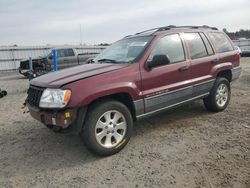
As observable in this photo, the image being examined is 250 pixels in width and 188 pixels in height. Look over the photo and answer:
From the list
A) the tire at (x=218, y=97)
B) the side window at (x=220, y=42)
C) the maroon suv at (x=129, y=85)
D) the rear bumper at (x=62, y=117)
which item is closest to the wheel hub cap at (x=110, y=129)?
the maroon suv at (x=129, y=85)

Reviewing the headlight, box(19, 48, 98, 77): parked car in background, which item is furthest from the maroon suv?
box(19, 48, 98, 77): parked car in background

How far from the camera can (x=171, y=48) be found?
5148mm

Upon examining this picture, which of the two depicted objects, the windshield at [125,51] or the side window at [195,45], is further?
the side window at [195,45]

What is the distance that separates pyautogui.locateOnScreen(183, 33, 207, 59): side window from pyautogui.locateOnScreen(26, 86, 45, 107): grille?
291cm

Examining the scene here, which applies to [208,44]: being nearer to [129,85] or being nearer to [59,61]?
[129,85]

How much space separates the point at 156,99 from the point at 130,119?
635 mm

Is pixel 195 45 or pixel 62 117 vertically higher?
pixel 195 45

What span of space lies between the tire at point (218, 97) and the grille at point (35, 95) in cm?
349

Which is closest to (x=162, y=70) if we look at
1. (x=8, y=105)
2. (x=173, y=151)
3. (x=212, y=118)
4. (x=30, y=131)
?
(x=173, y=151)

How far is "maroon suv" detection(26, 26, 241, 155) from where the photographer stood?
397 cm

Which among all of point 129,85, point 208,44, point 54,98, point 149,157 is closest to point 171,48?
point 208,44

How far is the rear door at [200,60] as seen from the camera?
5.43 meters

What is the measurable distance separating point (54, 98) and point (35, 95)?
611 mm

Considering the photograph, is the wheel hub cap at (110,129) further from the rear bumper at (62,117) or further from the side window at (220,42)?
the side window at (220,42)
